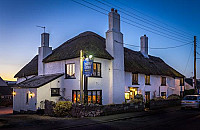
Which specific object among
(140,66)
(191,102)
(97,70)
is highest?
(140,66)

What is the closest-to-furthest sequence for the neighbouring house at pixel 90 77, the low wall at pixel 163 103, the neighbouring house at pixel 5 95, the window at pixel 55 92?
the neighbouring house at pixel 90 77, the window at pixel 55 92, the low wall at pixel 163 103, the neighbouring house at pixel 5 95

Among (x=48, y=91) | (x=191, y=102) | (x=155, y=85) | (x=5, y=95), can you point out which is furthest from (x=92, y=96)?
(x=5, y=95)

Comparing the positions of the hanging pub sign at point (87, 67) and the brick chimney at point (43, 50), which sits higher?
the brick chimney at point (43, 50)

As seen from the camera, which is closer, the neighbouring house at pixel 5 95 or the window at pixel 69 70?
the window at pixel 69 70

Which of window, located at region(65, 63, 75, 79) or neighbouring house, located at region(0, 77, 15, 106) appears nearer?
window, located at region(65, 63, 75, 79)

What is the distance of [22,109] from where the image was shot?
21.8 metres

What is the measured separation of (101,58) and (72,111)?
24.3 ft

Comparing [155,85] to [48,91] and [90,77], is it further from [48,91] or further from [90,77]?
[48,91]

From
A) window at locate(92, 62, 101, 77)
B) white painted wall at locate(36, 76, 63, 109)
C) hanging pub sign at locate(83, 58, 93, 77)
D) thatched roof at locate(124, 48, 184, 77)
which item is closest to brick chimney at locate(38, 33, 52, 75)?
white painted wall at locate(36, 76, 63, 109)

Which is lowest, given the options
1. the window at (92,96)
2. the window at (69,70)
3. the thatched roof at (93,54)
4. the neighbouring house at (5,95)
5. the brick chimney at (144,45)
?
the neighbouring house at (5,95)

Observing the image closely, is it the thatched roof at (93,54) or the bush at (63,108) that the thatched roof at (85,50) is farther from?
the bush at (63,108)

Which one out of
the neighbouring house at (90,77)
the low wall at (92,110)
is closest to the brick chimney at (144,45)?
the neighbouring house at (90,77)

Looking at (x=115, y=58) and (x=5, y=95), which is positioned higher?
(x=115, y=58)

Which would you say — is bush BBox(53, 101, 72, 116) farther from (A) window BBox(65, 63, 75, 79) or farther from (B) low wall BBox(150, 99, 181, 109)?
(B) low wall BBox(150, 99, 181, 109)
